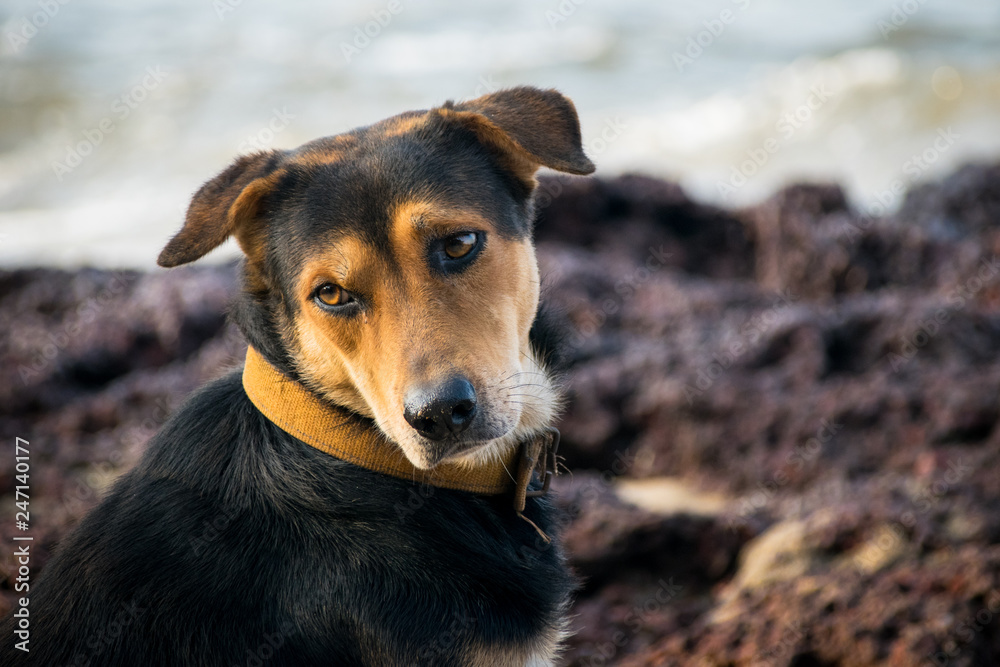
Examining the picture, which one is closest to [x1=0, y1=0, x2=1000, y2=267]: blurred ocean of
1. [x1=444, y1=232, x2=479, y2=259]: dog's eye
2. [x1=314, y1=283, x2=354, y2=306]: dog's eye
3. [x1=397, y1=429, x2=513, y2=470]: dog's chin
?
[x1=314, y1=283, x2=354, y2=306]: dog's eye

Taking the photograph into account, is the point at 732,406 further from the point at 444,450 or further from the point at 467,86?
the point at 467,86

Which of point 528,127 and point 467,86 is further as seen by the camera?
point 467,86

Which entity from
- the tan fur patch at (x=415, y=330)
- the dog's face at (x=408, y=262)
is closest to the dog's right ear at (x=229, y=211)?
the dog's face at (x=408, y=262)

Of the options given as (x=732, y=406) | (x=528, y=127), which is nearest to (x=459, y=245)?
(x=528, y=127)

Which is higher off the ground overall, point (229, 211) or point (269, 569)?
point (229, 211)

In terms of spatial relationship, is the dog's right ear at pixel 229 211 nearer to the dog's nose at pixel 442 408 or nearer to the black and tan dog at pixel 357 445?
the black and tan dog at pixel 357 445

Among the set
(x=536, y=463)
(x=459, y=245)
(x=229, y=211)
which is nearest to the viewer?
(x=229, y=211)

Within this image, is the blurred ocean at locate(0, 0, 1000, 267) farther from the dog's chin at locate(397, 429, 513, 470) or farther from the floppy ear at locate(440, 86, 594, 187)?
the dog's chin at locate(397, 429, 513, 470)

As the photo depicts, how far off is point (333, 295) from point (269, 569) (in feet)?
2.90

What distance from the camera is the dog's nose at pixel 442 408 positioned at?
2475mm

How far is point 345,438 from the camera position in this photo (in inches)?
108

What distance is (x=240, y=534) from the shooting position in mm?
2453

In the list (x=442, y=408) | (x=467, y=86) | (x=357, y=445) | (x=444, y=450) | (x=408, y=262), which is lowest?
(x=467, y=86)

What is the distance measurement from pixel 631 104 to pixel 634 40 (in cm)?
410
